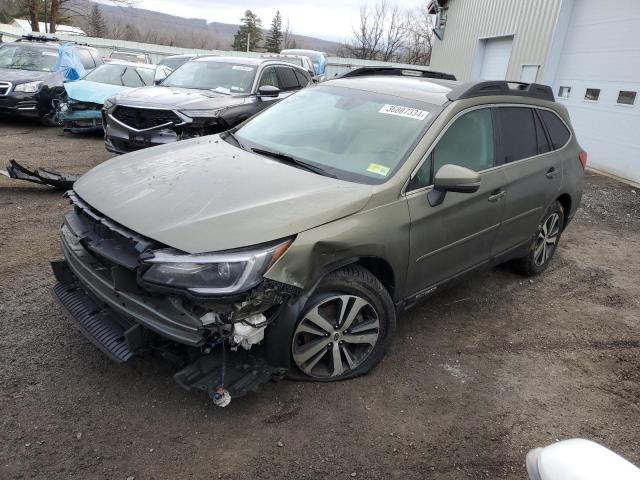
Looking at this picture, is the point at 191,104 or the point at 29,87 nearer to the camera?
the point at 191,104

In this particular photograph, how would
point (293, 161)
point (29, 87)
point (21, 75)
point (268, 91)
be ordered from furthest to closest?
point (21, 75) → point (29, 87) → point (268, 91) → point (293, 161)

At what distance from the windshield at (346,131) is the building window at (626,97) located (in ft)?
26.8

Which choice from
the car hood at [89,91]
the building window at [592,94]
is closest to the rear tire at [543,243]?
the building window at [592,94]

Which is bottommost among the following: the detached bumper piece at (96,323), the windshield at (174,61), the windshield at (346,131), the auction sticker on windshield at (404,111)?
the detached bumper piece at (96,323)

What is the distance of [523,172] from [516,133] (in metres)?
0.33

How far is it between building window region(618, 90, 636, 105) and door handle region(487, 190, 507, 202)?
7623 mm

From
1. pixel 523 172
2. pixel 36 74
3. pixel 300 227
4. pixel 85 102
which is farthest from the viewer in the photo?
pixel 36 74

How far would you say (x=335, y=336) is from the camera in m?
2.86

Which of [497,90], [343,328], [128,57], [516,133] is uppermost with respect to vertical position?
[497,90]

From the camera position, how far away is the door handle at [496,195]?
3641 millimetres

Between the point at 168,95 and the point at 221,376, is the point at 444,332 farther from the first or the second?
the point at 168,95

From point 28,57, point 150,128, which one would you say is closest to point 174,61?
point 28,57

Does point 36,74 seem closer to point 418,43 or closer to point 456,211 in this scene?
point 456,211

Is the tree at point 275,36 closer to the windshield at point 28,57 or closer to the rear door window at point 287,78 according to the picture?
the windshield at point 28,57
